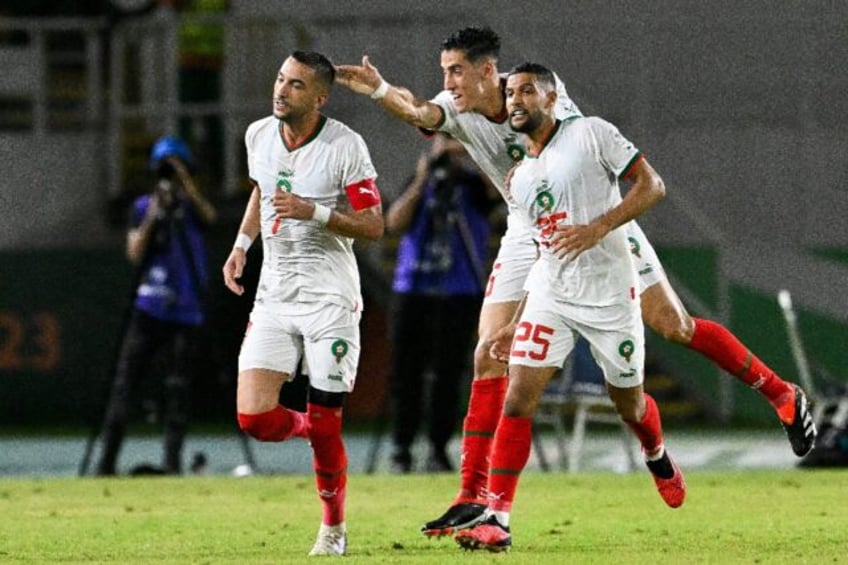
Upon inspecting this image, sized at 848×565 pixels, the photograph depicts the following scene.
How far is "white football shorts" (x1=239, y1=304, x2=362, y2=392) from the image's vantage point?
32.7 feet

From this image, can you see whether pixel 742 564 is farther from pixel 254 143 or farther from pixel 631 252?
pixel 254 143

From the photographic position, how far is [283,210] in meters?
9.66

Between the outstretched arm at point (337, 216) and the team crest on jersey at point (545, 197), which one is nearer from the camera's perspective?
the outstretched arm at point (337, 216)

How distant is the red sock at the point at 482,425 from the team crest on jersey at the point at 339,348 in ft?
3.17

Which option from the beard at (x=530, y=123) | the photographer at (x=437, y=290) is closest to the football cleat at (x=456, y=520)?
the beard at (x=530, y=123)

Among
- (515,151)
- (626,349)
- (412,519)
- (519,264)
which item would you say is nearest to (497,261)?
(519,264)

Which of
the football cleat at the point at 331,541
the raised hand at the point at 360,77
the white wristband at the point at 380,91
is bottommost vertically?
the football cleat at the point at 331,541

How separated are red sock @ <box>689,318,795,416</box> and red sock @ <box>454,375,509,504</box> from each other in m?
1.12

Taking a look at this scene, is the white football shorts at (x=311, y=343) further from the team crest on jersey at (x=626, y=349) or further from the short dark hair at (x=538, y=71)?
the short dark hair at (x=538, y=71)

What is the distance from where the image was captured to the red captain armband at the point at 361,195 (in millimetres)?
9961

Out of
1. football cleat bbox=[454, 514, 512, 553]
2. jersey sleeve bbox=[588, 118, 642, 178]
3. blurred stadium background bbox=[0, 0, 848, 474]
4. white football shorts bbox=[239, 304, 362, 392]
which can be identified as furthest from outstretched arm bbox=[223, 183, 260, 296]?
blurred stadium background bbox=[0, 0, 848, 474]

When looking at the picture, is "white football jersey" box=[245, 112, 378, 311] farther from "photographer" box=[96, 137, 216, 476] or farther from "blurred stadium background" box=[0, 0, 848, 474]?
"blurred stadium background" box=[0, 0, 848, 474]

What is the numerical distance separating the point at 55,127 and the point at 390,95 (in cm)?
1147

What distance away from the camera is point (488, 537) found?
31.8 feet
